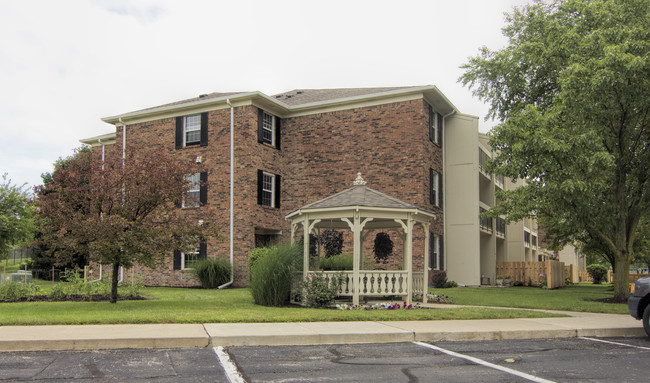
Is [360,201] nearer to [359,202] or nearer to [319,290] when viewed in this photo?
[359,202]

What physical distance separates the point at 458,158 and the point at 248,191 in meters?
10.7

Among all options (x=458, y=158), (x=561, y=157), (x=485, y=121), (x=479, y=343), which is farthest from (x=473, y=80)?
(x=479, y=343)

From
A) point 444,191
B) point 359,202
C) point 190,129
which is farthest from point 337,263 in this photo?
point 190,129

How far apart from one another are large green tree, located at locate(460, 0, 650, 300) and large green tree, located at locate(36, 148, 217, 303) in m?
10.3

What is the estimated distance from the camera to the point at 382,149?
26172 mm

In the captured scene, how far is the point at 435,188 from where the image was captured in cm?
2750

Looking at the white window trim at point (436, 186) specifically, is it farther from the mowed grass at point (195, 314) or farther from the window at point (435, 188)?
the mowed grass at point (195, 314)

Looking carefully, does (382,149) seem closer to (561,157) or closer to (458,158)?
(458,158)

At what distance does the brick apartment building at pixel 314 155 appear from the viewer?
83.6 feet

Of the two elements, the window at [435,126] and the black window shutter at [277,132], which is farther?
the black window shutter at [277,132]

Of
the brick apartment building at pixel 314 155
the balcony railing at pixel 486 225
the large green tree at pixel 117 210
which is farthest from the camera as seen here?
the balcony railing at pixel 486 225

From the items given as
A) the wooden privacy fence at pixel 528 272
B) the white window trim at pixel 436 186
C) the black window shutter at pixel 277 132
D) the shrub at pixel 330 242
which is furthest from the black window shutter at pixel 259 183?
the wooden privacy fence at pixel 528 272

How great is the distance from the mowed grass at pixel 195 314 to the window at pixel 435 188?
1314cm

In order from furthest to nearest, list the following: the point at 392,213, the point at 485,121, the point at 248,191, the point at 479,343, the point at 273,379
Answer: the point at 485,121 → the point at 248,191 → the point at 392,213 → the point at 479,343 → the point at 273,379
